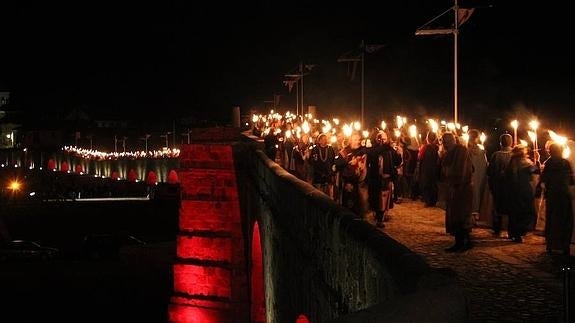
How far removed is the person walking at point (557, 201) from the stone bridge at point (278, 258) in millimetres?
3274

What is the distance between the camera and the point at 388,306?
11.9 feet

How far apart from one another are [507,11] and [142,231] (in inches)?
1181

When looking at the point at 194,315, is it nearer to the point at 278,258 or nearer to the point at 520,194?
the point at 278,258

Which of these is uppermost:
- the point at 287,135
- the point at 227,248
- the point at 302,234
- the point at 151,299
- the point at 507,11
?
the point at 507,11

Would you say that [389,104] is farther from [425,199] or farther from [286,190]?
[286,190]

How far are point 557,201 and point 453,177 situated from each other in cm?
138

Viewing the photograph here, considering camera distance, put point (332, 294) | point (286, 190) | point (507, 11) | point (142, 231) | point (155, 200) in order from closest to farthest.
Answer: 1. point (332, 294)
2. point (286, 190)
3. point (507, 11)
4. point (142, 231)
5. point (155, 200)

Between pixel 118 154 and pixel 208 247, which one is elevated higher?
pixel 118 154

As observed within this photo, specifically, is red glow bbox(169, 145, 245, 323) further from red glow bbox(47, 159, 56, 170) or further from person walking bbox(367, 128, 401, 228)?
red glow bbox(47, 159, 56, 170)

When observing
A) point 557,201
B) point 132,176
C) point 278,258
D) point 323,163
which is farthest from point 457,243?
point 132,176

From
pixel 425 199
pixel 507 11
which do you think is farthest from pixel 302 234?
pixel 507 11

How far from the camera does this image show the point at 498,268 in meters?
9.70

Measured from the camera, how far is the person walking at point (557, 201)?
1091cm

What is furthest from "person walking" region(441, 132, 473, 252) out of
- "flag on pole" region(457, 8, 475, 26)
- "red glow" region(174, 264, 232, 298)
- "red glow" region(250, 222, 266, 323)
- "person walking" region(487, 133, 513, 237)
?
"red glow" region(174, 264, 232, 298)
